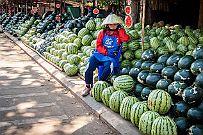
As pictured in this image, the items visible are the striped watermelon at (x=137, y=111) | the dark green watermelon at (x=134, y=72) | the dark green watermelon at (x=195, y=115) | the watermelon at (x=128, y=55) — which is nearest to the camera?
the dark green watermelon at (x=195, y=115)

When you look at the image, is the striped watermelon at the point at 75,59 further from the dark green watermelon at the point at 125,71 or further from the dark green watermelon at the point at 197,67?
the dark green watermelon at the point at 197,67

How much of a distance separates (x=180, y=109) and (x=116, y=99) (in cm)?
122

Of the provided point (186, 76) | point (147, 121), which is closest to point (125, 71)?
point (186, 76)

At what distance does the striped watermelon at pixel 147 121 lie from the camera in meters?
4.49

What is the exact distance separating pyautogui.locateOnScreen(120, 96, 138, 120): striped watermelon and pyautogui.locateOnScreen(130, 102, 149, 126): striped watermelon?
0.57 ft

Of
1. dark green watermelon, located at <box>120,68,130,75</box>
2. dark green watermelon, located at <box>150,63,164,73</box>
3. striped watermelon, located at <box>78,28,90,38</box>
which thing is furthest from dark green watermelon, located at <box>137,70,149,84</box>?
striped watermelon, located at <box>78,28,90,38</box>

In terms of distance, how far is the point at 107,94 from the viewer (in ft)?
18.8

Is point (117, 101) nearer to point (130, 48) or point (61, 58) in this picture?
point (130, 48)

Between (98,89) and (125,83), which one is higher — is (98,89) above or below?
below

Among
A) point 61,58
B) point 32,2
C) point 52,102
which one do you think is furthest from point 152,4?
point 32,2

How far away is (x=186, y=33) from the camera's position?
23.9 feet

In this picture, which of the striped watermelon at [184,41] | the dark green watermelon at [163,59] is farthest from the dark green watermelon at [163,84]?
the striped watermelon at [184,41]

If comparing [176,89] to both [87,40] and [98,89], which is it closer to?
[98,89]

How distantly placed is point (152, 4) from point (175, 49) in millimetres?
5294
